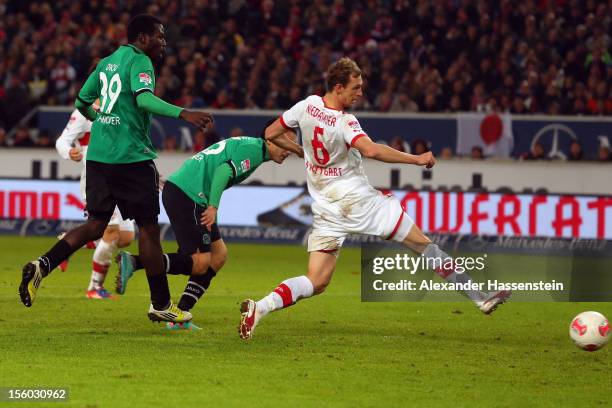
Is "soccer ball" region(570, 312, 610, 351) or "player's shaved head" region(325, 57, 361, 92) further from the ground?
"player's shaved head" region(325, 57, 361, 92)

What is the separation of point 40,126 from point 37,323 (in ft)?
45.9

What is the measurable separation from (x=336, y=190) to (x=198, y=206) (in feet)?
4.41

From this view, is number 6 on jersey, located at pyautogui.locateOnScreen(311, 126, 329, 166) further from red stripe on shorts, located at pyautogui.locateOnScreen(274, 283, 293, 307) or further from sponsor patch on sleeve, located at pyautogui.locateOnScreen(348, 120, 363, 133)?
red stripe on shorts, located at pyautogui.locateOnScreen(274, 283, 293, 307)

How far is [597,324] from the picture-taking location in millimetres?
8961

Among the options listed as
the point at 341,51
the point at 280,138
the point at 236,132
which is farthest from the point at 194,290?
the point at 341,51

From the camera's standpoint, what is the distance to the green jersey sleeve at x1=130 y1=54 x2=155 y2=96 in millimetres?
9180

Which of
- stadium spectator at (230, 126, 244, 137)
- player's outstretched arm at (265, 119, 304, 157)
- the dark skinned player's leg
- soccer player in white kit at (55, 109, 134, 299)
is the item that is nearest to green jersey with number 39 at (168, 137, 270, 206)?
player's outstretched arm at (265, 119, 304, 157)

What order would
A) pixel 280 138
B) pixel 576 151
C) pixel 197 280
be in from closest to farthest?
pixel 280 138
pixel 197 280
pixel 576 151

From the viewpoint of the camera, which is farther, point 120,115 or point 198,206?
point 198,206

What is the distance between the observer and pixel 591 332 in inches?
352

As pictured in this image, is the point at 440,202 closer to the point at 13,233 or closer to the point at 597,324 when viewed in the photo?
the point at 13,233

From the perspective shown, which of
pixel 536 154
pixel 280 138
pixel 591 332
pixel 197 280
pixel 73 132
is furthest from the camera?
pixel 536 154

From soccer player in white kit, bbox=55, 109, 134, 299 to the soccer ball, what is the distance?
191 inches

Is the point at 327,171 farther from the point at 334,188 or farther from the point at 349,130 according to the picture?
the point at 349,130
